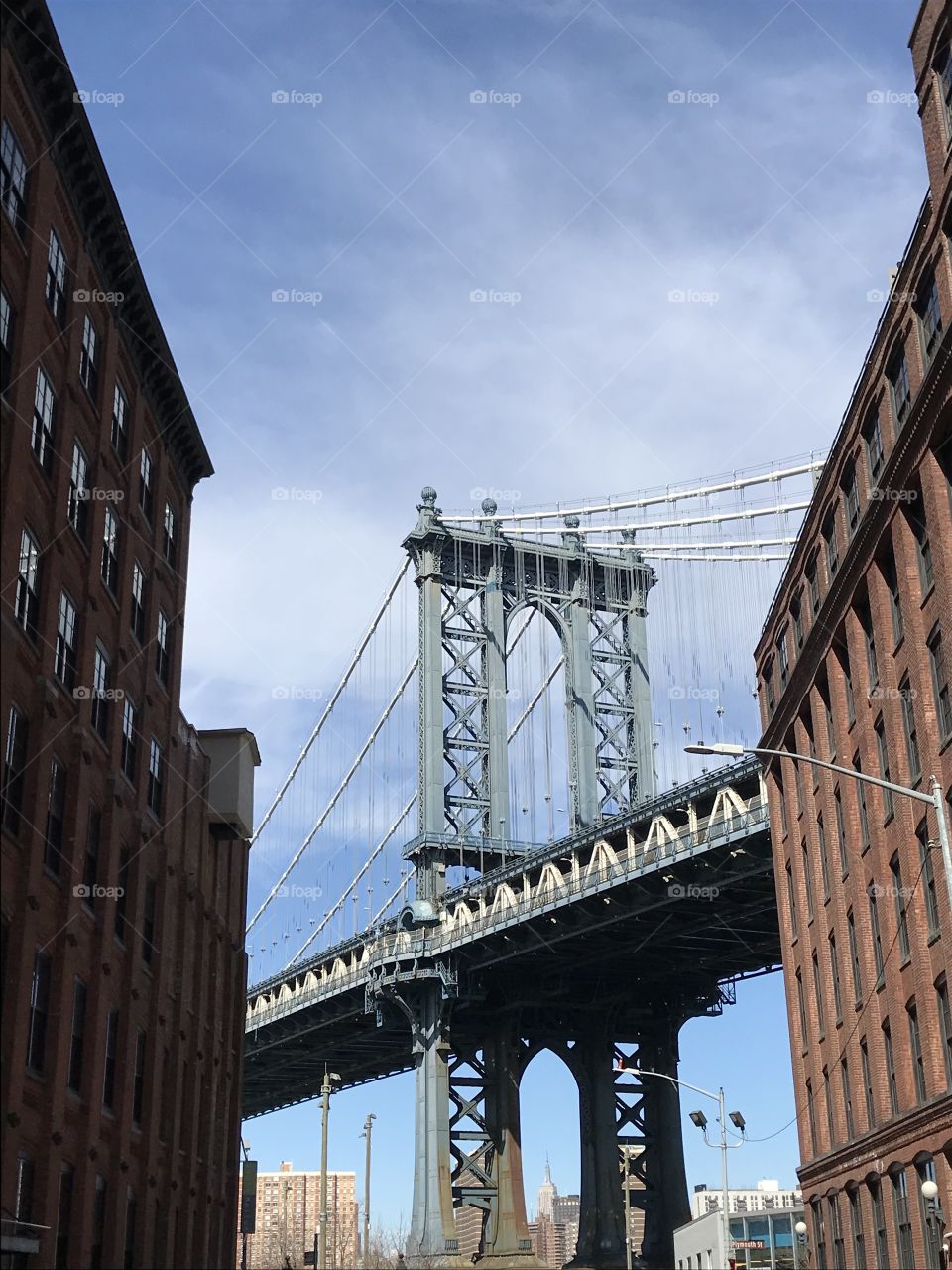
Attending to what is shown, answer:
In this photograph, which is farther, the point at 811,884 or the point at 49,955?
the point at 811,884

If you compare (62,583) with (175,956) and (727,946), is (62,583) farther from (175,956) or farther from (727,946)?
(727,946)

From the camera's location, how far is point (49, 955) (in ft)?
95.7

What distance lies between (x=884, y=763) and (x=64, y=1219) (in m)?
20.1

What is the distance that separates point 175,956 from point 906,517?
20.3 meters

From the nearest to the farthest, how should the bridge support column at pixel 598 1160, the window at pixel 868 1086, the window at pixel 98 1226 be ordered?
the window at pixel 98 1226 → the window at pixel 868 1086 → the bridge support column at pixel 598 1160

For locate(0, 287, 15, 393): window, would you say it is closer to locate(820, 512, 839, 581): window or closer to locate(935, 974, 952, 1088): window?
locate(935, 974, 952, 1088): window

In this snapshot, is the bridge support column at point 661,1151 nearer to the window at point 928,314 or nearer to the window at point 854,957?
the window at point 854,957

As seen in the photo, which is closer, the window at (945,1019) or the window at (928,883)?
the window at (945,1019)

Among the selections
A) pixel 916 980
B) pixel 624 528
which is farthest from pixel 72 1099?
pixel 624 528

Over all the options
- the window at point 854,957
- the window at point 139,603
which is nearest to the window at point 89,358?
the window at point 139,603

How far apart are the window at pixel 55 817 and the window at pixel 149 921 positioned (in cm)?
644

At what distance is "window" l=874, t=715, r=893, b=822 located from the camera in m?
36.6

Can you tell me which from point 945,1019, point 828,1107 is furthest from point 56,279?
point 828,1107

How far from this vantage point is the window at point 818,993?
44.7 m
